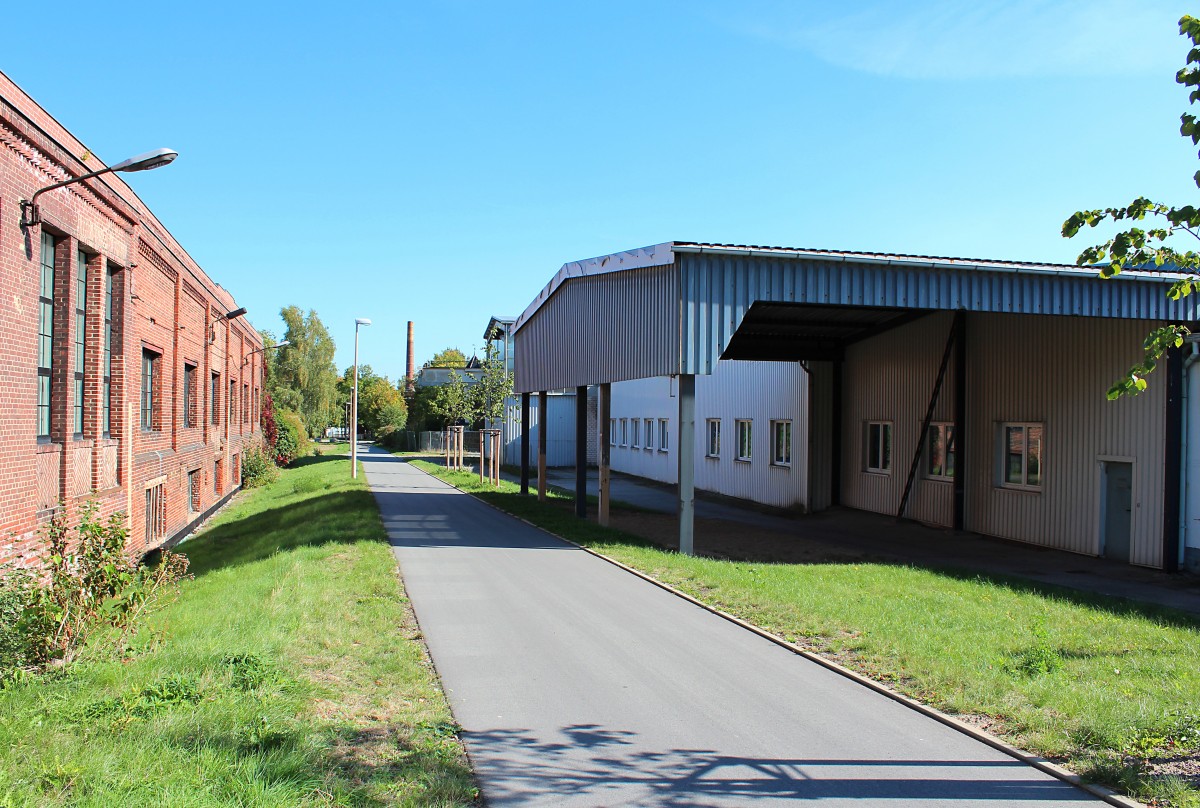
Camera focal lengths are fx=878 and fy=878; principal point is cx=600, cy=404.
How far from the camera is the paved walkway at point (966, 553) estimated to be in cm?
1338

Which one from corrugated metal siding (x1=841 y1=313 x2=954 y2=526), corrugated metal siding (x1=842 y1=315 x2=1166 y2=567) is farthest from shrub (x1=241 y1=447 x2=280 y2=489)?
corrugated metal siding (x1=842 y1=315 x2=1166 y2=567)

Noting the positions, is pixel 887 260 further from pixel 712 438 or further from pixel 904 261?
pixel 712 438

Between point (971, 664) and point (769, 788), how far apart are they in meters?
→ 3.48

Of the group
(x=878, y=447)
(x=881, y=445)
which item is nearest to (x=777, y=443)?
(x=878, y=447)

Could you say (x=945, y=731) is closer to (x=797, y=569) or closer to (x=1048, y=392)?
(x=797, y=569)

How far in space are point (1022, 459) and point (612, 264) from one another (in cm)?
948

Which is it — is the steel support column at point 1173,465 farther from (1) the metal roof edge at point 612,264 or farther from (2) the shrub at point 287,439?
(2) the shrub at point 287,439

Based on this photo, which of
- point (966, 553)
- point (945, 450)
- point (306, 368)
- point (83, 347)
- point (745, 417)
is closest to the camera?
point (83, 347)

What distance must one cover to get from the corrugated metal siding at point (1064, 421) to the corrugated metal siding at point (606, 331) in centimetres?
816

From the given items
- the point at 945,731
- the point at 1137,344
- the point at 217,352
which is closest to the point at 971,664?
the point at 945,731

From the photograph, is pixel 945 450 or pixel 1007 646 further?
pixel 945 450

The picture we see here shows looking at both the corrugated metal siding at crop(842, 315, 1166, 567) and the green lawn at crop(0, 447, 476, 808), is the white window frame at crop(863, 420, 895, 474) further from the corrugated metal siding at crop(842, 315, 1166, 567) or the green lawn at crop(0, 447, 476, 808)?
the green lawn at crop(0, 447, 476, 808)

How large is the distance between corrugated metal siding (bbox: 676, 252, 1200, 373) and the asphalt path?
531 cm

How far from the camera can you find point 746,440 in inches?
1216
